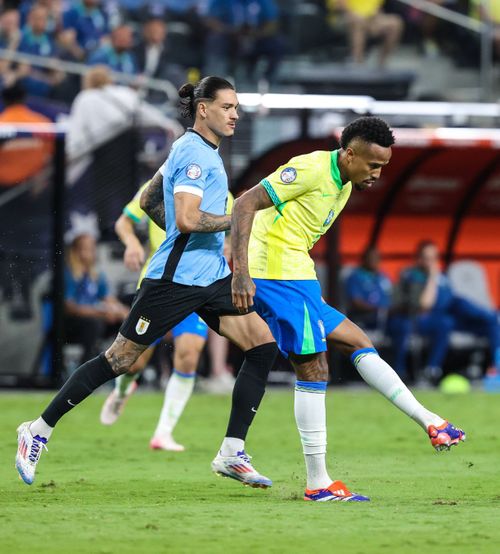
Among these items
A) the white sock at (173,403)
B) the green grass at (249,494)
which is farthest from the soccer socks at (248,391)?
the white sock at (173,403)

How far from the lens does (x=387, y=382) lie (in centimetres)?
757

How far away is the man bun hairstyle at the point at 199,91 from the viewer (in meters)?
7.70

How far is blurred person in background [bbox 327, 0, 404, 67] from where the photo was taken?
21422 millimetres

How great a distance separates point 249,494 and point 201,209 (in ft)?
5.20

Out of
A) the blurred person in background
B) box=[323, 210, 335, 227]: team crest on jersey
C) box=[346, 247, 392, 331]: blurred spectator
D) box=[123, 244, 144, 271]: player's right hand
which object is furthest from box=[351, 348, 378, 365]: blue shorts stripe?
the blurred person in background

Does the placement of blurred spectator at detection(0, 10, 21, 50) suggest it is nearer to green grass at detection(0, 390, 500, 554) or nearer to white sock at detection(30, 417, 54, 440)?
green grass at detection(0, 390, 500, 554)

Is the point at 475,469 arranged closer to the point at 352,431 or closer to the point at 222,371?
the point at 352,431

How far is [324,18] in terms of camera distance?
855 inches

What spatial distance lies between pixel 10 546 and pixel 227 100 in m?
3.03

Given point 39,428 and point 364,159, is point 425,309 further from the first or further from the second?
point 39,428

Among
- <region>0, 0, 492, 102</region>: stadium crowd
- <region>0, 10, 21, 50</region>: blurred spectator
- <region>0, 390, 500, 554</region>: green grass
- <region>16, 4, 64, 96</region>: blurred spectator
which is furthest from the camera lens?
<region>0, 0, 492, 102</region>: stadium crowd

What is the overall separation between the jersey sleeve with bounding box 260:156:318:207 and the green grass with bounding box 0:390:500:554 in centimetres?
159

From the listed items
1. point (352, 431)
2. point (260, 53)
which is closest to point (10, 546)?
point (352, 431)

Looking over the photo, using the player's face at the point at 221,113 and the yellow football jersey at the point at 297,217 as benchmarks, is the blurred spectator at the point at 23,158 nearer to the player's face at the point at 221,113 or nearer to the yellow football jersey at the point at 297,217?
the player's face at the point at 221,113
